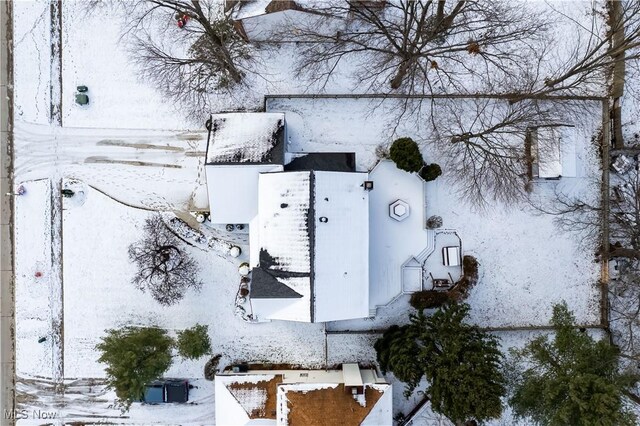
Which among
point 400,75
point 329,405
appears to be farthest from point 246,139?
point 329,405

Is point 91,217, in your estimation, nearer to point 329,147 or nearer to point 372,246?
point 329,147

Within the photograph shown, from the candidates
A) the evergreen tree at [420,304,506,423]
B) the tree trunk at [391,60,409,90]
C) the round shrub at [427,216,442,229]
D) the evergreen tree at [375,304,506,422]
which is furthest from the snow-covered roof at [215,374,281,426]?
the tree trunk at [391,60,409,90]

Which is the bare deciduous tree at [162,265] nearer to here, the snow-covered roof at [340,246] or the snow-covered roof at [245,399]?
the snow-covered roof at [245,399]

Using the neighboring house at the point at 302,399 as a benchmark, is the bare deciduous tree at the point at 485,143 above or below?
above

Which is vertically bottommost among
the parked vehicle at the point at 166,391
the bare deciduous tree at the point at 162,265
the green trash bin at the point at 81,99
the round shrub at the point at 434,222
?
the parked vehicle at the point at 166,391

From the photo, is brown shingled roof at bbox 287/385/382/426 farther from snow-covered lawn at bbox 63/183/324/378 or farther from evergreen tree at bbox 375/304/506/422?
snow-covered lawn at bbox 63/183/324/378

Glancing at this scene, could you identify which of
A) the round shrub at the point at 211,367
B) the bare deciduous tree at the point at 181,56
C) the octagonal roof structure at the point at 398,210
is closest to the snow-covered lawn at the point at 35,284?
the round shrub at the point at 211,367

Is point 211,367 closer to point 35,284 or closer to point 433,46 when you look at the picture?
point 35,284
